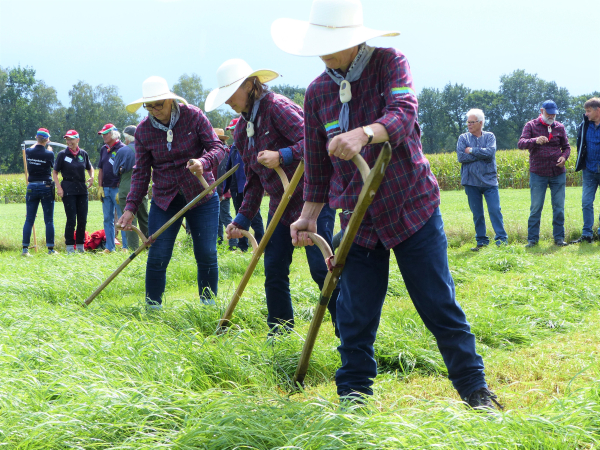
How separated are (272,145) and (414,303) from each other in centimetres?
177

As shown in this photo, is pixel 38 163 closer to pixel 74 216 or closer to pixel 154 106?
pixel 74 216

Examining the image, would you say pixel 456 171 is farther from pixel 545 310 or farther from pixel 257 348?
pixel 257 348

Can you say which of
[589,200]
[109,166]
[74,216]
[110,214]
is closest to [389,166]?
[589,200]

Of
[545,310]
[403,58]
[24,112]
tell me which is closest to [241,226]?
[403,58]

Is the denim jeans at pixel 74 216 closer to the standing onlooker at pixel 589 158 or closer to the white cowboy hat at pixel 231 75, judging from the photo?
the white cowboy hat at pixel 231 75

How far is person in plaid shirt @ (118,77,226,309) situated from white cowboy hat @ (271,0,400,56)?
7.72 feet

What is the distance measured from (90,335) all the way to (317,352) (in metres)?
1.56

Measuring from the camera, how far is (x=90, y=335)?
397 centimetres

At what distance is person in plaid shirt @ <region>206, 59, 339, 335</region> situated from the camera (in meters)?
3.98

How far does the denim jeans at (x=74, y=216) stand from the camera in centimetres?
1048

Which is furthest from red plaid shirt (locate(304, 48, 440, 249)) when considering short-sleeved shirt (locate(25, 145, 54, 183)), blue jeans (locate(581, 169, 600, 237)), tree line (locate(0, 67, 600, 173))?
tree line (locate(0, 67, 600, 173))

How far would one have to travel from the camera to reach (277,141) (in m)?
4.11

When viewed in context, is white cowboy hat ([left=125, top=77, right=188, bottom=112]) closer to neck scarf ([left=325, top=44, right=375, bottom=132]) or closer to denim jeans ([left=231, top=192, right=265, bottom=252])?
neck scarf ([left=325, top=44, right=375, bottom=132])

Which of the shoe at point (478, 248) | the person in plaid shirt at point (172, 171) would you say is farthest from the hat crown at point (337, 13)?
the shoe at point (478, 248)
